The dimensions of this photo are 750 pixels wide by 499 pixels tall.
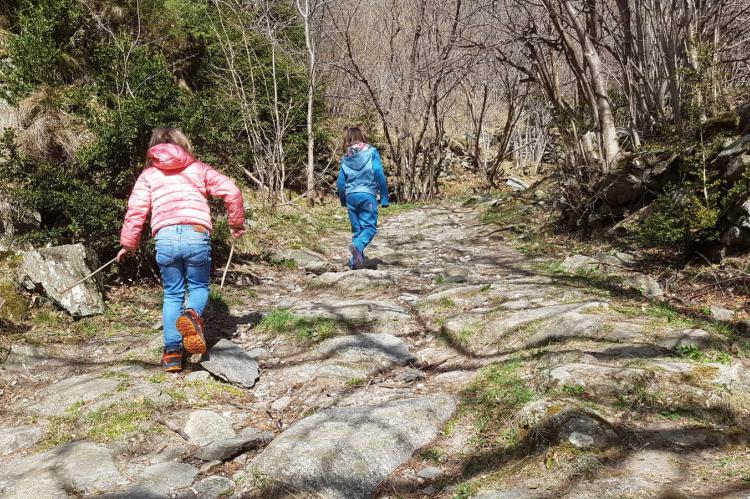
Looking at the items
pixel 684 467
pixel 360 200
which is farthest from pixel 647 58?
pixel 684 467

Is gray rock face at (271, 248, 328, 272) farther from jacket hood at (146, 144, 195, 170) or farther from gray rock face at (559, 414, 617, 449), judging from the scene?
gray rock face at (559, 414, 617, 449)

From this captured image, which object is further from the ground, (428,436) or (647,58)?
(647,58)

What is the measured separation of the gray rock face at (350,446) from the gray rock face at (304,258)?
5.00 meters

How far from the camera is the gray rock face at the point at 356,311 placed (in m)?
5.25

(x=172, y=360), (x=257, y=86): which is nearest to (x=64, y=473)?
(x=172, y=360)

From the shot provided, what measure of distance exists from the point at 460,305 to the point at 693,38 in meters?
4.85

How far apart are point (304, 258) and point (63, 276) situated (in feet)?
12.7

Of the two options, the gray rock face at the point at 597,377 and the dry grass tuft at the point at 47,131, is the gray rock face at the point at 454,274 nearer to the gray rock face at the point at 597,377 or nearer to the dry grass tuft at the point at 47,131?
the gray rock face at the point at 597,377

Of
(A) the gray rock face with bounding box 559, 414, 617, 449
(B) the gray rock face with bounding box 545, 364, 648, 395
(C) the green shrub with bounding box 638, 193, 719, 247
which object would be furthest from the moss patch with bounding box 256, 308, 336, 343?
(C) the green shrub with bounding box 638, 193, 719, 247

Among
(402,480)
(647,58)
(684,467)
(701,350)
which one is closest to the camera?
(684,467)

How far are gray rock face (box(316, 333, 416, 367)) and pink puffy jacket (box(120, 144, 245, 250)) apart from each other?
1512 mm

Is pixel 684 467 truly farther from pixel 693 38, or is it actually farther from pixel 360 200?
pixel 693 38

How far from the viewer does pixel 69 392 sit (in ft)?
12.9

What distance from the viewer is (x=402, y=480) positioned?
2699mm
